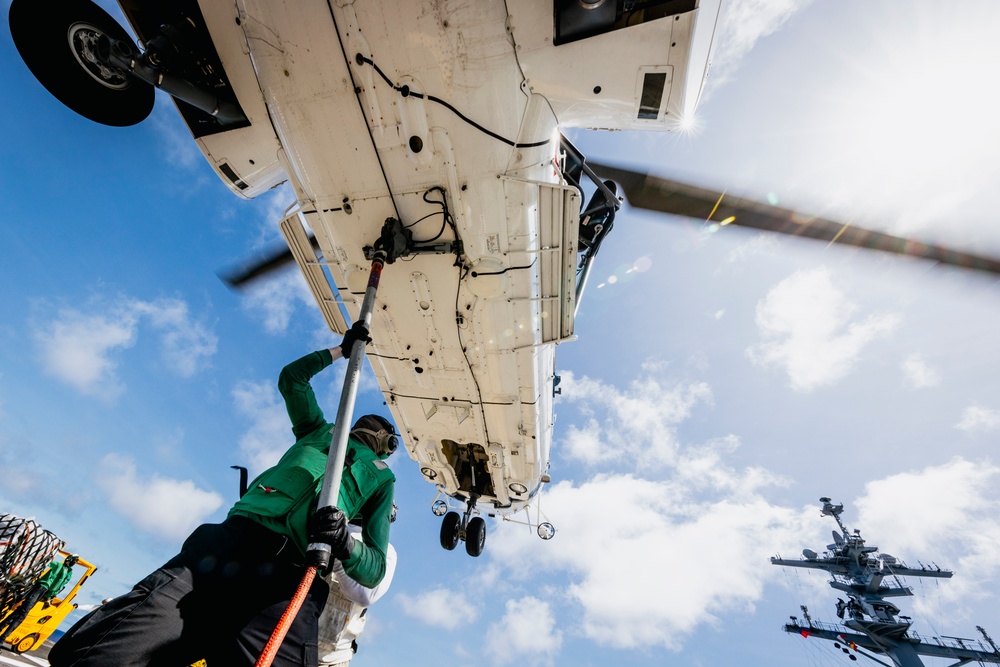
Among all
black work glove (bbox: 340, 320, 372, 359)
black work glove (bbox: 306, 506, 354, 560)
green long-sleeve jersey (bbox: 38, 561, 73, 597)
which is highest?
black work glove (bbox: 340, 320, 372, 359)

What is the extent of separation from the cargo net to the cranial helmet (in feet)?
15.8

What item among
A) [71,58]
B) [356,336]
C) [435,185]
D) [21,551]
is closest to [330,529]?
[356,336]

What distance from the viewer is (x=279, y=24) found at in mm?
2719

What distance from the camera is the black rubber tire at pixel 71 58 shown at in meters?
2.65

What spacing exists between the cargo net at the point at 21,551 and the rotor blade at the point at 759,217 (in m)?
7.59

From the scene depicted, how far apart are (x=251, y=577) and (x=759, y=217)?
409 centimetres

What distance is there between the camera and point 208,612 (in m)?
1.80

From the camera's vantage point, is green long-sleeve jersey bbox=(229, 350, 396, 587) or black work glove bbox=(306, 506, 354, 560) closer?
black work glove bbox=(306, 506, 354, 560)

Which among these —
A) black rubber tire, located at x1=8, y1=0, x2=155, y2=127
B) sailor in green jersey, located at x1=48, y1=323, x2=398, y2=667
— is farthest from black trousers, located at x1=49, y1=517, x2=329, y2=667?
black rubber tire, located at x1=8, y1=0, x2=155, y2=127

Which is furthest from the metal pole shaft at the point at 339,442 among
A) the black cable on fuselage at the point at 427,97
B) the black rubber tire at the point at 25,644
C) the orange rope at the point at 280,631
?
the black rubber tire at the point at 25,644

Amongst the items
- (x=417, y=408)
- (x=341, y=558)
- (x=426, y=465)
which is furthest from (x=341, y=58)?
(x=426, y=465)

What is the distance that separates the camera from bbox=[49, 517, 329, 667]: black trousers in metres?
1.55

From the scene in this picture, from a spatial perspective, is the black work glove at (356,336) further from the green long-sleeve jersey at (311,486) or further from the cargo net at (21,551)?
the cargo net at (21,551)

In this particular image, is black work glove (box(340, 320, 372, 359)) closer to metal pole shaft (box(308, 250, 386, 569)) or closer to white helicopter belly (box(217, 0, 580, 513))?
metal pole shaft (box(308, 250, 386, 569))
